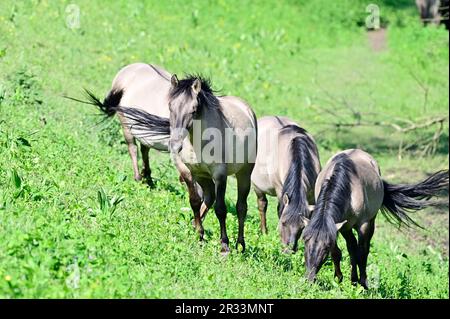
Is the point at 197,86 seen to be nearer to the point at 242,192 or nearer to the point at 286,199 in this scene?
the point at 242,192

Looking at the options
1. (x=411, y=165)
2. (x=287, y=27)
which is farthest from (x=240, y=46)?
(x=411, y=165)

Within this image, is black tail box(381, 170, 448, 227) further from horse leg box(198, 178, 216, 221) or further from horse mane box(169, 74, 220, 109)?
horse mane box(169, 74, 220, 109)

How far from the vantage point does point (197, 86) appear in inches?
344

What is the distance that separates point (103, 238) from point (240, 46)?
15.0 meters

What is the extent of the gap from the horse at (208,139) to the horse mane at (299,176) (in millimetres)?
530

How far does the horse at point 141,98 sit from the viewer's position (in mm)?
11117

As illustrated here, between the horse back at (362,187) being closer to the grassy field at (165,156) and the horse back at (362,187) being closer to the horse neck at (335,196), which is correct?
the horse neck at (335,196)

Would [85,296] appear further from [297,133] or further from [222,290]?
[297,133]

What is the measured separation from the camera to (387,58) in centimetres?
2375

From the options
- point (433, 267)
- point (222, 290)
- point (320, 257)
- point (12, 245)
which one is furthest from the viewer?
point (433, 267)

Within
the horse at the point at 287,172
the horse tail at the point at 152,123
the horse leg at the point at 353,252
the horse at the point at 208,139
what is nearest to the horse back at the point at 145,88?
the horse tail at the point at 152,123

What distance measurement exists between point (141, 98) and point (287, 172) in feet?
7.13

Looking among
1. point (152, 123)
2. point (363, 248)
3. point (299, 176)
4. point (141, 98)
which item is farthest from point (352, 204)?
point (141, 98)
